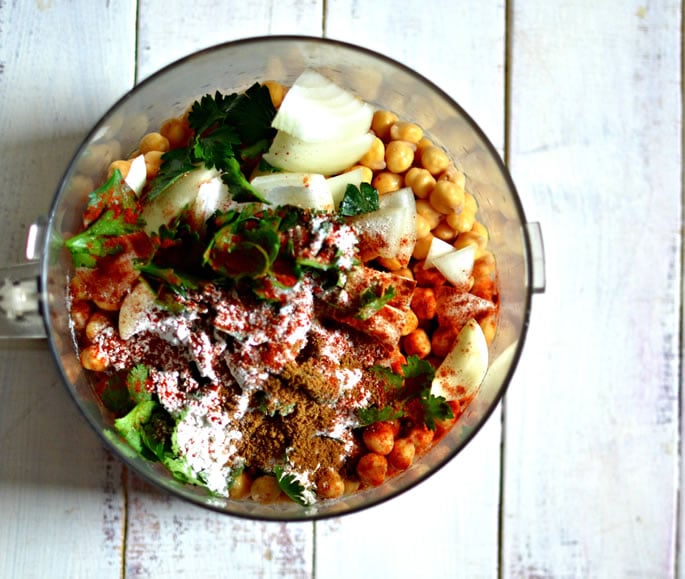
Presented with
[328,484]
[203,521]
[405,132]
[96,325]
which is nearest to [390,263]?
[405,132]

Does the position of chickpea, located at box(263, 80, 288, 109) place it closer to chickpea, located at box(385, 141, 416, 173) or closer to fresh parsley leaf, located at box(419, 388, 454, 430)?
chickpea, located at box(385, 141, 416, 173)

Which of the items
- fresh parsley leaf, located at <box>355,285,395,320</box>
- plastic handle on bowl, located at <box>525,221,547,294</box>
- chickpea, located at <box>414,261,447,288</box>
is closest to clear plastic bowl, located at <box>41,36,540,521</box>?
plastic handle on bowl, located at <box>525,221,547,294</box>

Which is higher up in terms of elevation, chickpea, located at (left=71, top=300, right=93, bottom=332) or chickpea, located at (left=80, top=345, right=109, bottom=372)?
chickpea, located at (left=71, top=300, right=93, bottom=332)

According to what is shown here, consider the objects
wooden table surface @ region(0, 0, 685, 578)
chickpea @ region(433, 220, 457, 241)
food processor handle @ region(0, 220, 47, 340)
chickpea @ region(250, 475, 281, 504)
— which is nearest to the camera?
food processor handle @ region(0, 220, 47, 340)

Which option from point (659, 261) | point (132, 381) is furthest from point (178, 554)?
point (659, 261)

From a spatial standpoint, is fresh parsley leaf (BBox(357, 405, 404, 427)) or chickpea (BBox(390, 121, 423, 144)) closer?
fresh parsley leaf (BBox(357, 405, 404, 427))

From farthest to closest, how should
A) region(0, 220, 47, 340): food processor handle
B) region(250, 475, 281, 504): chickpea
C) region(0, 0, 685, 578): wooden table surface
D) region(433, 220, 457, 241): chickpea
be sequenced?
region(0, 0, 685, 578): wooden table surface
region(433, 220, 457, 241): chickpea
region(250, 475, 281, 504): chickpea
region(0, 220, 47, 340): food processor handle

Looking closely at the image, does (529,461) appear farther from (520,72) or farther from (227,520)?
(520,72)
